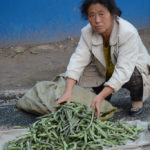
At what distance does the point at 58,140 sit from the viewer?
2842 millimetres

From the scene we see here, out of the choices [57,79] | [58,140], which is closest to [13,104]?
[57,79]

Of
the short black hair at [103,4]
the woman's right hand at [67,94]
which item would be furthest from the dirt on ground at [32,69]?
the short black hair at [103,4]

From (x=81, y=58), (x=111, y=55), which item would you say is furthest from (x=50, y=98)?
(x=111, y=55)

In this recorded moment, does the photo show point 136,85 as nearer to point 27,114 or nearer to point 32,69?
point 27,114

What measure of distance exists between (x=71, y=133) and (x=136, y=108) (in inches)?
49.1

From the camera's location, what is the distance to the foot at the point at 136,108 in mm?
3855

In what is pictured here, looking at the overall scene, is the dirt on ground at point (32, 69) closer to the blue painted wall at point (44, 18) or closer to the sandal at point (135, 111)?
the sandal at point (135, 111)

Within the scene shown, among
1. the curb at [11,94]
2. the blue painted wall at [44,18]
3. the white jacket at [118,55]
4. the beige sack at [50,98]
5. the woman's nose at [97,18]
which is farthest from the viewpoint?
the blue painted wall at [44,18]

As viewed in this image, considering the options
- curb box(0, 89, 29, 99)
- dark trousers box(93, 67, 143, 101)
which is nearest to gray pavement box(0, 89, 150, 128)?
dark trousers box(93, 67, 143, 101)

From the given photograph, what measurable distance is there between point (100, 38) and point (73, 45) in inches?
139

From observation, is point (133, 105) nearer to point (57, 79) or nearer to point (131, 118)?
point (131, 118)

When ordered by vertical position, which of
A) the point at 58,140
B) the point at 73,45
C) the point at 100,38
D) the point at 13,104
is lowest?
the point at 58,140

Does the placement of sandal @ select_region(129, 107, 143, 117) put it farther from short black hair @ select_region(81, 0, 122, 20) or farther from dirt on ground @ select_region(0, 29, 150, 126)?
short black hair @ select_region(81, 0, 122, 20)

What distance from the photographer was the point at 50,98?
3842 mm
